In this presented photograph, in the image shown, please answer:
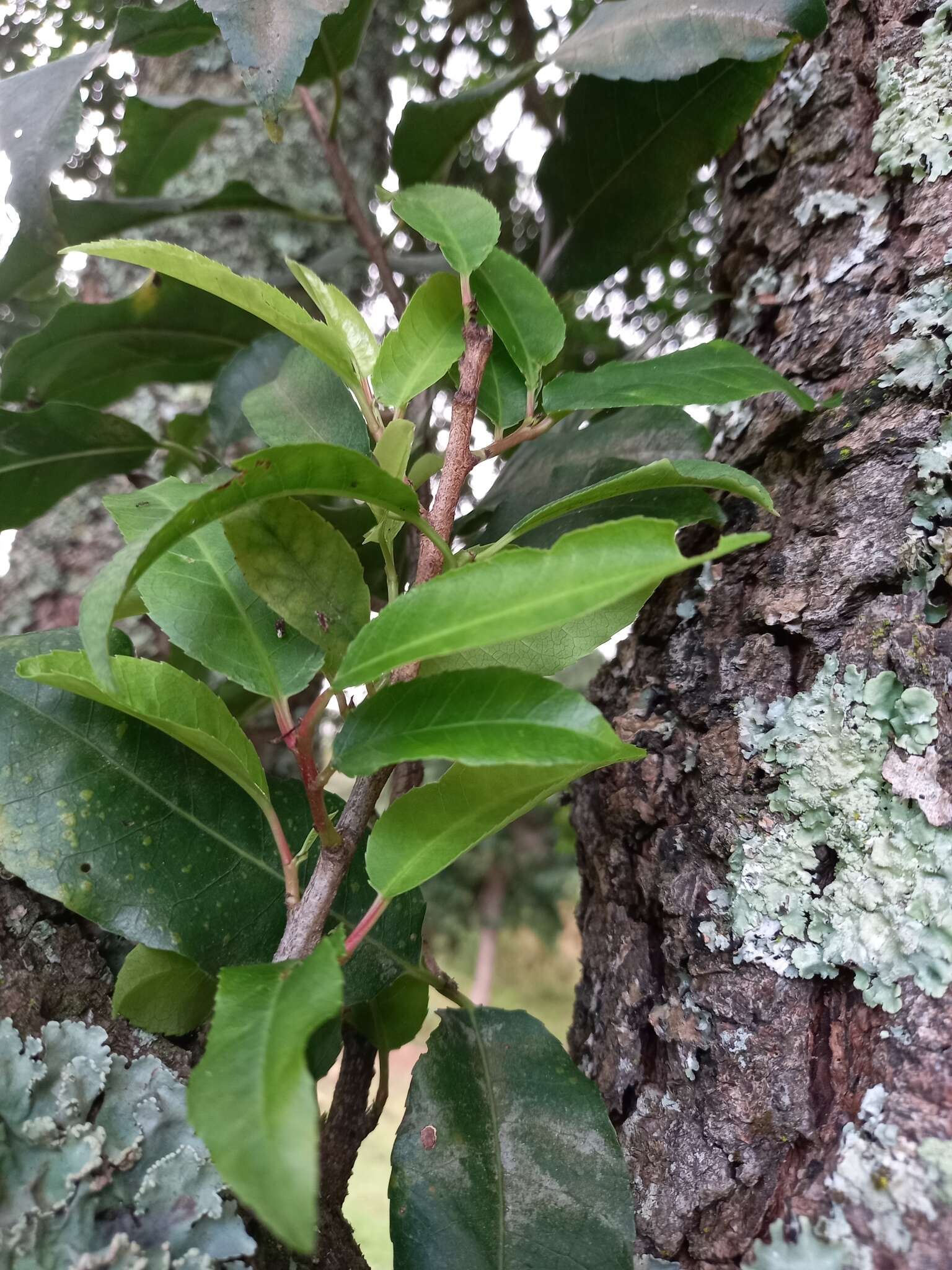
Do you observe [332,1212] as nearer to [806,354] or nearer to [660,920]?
[660,920]

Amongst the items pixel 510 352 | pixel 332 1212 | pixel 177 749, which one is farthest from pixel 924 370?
pixel 332 1212

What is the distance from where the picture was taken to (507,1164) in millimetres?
488

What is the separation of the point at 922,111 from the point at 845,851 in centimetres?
56

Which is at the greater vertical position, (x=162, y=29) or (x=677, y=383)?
(x=162, y=29)

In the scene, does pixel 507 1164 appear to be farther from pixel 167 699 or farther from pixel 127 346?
pixel 127 346

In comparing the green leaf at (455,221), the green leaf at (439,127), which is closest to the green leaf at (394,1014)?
the green leaf at (455,221)

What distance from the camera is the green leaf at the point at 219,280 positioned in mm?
461

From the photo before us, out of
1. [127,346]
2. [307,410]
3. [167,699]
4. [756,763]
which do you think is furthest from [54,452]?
[756,763]

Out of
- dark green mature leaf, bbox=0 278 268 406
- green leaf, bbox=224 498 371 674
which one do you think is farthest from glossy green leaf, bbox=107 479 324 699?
dark green mature leaf, bbox=0 278 268 406

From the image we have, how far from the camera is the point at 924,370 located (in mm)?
562

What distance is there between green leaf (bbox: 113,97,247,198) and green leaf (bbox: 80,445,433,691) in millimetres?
717

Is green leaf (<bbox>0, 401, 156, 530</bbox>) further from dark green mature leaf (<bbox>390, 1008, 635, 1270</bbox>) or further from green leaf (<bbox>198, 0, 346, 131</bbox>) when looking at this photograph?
dark green mature leaf (<bbox>390, 1008, 635, 1270</bbox>)

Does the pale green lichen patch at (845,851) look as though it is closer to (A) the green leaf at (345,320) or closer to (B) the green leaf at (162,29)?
(A) the green leaf at (345,320)

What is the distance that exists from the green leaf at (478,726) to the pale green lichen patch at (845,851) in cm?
19
